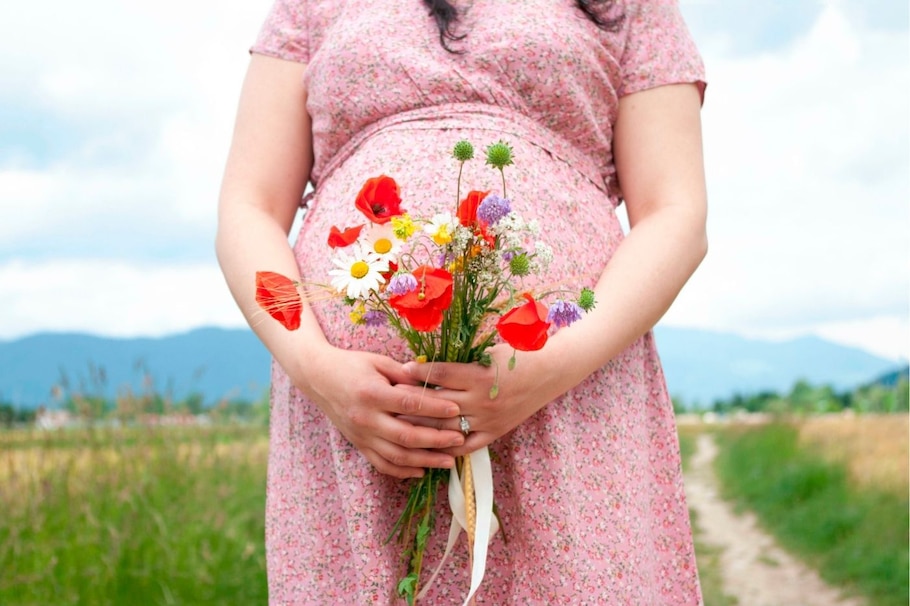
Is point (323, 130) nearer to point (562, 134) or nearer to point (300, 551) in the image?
point (562, 134)

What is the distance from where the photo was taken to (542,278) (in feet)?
5.94

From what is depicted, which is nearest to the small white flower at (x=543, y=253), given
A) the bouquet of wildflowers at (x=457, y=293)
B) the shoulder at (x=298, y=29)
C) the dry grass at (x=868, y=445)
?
the bouquet of wildflowers at (x=457, y=293)

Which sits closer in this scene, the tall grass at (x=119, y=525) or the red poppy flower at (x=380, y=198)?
the red poppy flower at (x=380, y=198)

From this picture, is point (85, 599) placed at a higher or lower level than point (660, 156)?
lower

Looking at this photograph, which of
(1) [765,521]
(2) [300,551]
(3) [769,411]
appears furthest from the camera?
(3) [769,411]

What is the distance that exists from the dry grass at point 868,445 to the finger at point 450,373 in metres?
5.91

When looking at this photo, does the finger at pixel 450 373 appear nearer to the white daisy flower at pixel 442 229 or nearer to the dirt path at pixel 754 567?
the white daisy flower at pixel 442 229

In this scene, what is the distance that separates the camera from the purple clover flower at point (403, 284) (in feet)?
4.65

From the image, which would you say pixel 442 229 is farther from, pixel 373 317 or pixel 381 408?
pixel 381 408

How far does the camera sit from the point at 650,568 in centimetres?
201

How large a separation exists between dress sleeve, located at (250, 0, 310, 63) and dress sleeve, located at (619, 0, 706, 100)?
0.77 m

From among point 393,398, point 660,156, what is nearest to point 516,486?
point 393,398

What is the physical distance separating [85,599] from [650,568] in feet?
9.58

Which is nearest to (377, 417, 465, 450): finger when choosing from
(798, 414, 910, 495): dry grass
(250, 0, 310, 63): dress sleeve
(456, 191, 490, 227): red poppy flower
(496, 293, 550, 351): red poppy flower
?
(496, 293, 550, 351): red poppy flower
